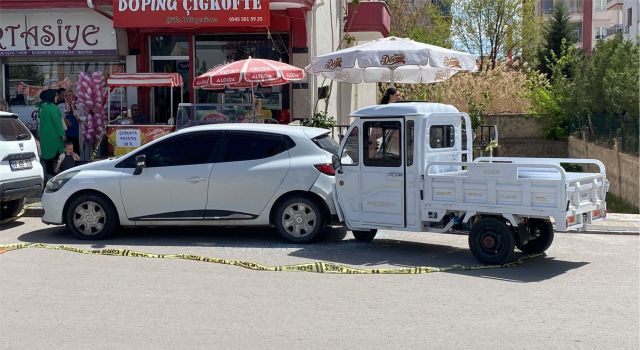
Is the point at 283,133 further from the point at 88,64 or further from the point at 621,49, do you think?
the point at 621,49

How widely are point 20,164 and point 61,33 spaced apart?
240 inches

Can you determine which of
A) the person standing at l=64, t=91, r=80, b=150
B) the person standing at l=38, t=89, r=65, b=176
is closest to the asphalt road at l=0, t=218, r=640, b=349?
the person standing at l=38, t=89, r=65, b=176

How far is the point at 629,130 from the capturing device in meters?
16.7

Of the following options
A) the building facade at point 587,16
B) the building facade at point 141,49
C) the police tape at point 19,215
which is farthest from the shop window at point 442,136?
the building facade at point 587,16

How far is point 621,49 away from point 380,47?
22.7ft

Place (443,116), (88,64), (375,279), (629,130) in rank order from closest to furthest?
1. (375,279)
2. (443,116)
3. (629,130)
4. (88,64)

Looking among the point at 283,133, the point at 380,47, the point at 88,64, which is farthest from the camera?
the point at 88,64

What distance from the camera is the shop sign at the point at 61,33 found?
17719 millimetres

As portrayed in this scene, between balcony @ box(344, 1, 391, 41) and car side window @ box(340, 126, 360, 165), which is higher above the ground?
balcony @ box(344, 1, 391, 41)

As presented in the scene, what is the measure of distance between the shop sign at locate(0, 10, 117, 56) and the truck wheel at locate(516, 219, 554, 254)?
428 inches

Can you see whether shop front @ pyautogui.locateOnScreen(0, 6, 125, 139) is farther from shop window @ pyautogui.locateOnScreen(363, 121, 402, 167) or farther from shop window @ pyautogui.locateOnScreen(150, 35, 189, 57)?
shop window @ pyautogui.locateOnScreen(363, 121, 402, 167)

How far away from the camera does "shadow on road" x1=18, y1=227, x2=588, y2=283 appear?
30.9 feet

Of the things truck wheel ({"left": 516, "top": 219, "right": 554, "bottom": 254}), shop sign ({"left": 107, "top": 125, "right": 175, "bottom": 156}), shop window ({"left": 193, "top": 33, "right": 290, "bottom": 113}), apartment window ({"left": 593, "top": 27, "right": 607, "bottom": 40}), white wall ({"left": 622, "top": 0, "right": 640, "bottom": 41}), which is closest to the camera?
truck wheel ({"left": 516, "top": 219, "right": 554, "bottom": 254})

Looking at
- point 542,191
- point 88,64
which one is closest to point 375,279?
point 542,191
